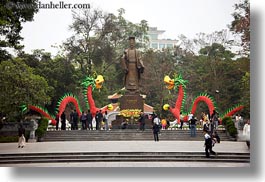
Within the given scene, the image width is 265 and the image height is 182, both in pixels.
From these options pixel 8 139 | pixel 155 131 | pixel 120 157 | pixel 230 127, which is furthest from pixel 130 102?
pixel 120 157

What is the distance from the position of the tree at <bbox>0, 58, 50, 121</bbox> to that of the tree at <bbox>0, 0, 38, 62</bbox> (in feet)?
7.09

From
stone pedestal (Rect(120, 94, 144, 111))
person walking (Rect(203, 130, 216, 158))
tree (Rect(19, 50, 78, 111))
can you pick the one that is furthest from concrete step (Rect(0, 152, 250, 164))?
tree (Rect(19, 50, 78, 111))

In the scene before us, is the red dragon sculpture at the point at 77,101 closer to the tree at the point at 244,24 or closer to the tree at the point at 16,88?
the tree at the point at 16,88

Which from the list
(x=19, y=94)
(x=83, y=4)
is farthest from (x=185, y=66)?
(x=83, y=4)

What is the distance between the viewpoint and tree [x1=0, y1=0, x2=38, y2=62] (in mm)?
15859

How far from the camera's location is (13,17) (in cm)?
1662

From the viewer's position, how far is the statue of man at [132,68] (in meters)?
25.1

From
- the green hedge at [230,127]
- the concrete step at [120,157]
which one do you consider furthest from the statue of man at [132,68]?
the concrete step at [120,157]

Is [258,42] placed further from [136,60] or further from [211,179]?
[136,60]

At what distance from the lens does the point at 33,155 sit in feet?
51.0

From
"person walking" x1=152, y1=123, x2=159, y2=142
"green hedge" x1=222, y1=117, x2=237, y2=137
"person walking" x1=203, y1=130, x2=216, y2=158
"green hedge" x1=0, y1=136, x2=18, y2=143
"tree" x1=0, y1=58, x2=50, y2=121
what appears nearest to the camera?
"person walking" x1=203, y1=130, x2=216, y2=158

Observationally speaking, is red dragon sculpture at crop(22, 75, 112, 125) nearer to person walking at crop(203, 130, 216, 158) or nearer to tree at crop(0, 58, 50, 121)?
tree at crop(0, 58, 50, 121)

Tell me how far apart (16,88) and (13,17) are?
5.62 m

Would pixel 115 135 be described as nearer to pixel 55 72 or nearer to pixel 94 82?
pixel 94 82
